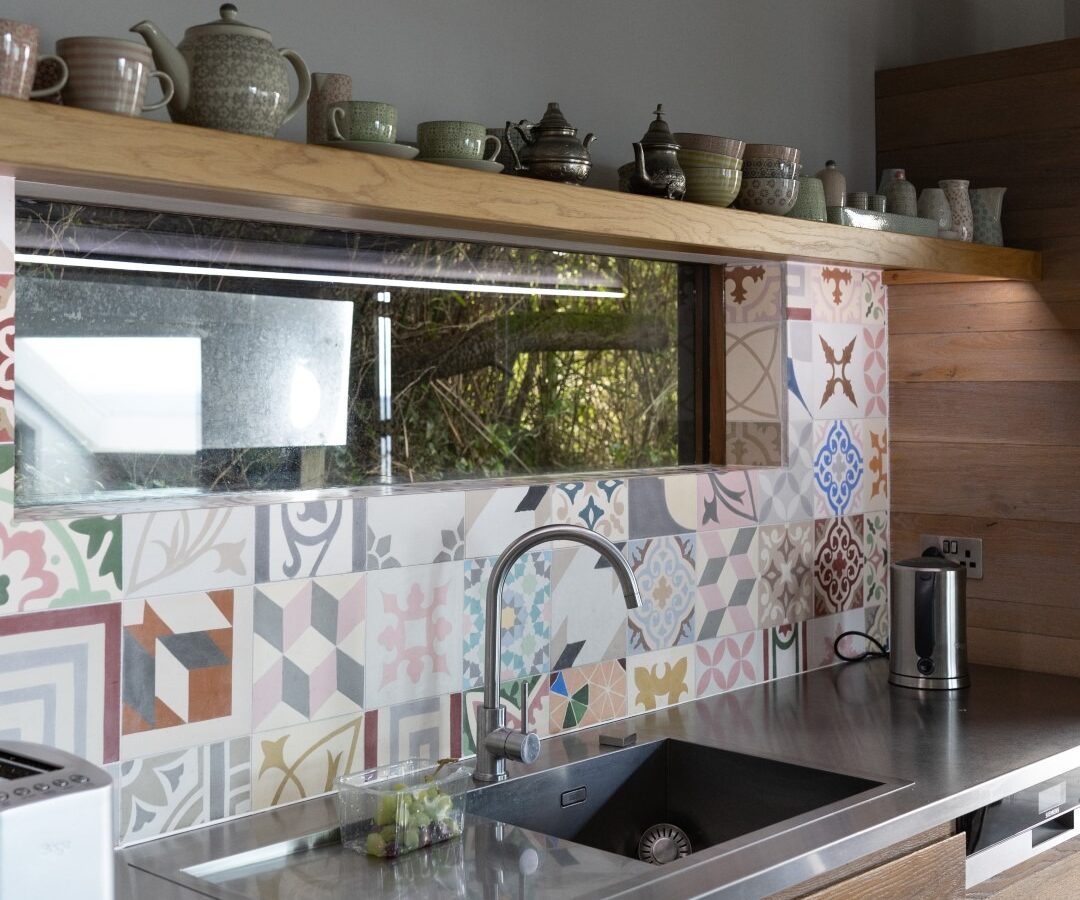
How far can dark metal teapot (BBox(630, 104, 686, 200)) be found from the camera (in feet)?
6.23

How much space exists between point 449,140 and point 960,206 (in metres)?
1.27

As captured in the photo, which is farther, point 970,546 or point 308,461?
point 970,546

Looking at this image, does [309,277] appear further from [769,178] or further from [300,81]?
[769,178]

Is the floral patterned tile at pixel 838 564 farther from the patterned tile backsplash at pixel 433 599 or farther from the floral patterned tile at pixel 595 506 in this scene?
the floral patterned tile at pixel 595 506

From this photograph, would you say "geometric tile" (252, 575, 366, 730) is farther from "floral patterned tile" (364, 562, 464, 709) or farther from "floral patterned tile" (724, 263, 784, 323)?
"floral patterned tile" (724, 263, 784, 323)

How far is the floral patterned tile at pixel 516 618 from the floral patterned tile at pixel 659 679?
0.70 feet

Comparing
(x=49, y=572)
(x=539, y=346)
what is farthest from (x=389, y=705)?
(x=539, y=346)

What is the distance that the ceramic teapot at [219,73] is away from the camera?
1.38 meters

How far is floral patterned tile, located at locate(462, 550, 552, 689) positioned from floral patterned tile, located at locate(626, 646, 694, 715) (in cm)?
21

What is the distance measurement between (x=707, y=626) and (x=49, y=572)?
1.21 meters

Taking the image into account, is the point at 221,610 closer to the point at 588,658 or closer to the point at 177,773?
the point at 177,773

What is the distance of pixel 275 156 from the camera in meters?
1.39

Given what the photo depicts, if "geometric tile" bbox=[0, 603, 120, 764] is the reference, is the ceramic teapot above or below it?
above

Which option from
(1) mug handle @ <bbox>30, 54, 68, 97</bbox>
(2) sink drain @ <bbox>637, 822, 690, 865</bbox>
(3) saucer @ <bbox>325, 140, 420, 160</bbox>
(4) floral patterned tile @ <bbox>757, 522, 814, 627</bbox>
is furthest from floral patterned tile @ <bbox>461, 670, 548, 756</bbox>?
(1) mug handle @ <bbox>30, 54, 68, 97</bbox>
